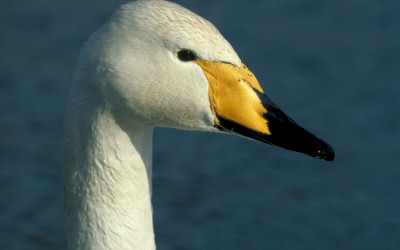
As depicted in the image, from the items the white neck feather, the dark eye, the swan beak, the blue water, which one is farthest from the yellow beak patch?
the blue water

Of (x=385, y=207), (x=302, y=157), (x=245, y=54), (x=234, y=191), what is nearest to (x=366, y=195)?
(x=385, y=207)

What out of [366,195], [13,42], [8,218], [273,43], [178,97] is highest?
[273,43]

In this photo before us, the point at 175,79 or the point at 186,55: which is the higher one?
the point at 186,55

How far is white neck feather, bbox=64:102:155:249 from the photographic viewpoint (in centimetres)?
397

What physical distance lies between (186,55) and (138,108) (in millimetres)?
366

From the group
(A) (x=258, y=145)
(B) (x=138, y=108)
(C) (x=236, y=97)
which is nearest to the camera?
(B) (x=138, y=108)

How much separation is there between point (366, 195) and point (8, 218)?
3687 millimetres

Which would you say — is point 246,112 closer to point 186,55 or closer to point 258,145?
point 186,55

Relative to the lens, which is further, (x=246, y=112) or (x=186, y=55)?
(x=246, y=112)

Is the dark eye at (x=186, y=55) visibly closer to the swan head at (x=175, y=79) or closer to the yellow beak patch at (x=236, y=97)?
the swan head at (x=175, y=79)

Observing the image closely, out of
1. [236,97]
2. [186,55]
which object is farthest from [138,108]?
[236,97]

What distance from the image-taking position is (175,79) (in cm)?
399

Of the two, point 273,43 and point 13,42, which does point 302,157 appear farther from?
point 13,42

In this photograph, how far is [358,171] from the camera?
27.0ft
